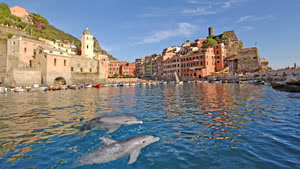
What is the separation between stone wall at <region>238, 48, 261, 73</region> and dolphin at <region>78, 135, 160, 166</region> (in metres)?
86.7

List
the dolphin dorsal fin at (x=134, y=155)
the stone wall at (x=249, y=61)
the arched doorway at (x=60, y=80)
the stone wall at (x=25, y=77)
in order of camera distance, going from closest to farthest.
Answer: the dolphin dorsal fin at (x=134, y=155)
the stone wall at (x=25, y=77)
the arched doorway at (x=60, y=80)
the stone wall at (x=249, y=61)

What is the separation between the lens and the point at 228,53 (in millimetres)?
86938

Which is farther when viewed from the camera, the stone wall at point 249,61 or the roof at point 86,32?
the stone wall at point 249,61

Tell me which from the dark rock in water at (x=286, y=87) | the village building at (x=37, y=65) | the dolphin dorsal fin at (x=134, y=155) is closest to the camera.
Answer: the dolphin dorsal fin at (x=134, y=155)

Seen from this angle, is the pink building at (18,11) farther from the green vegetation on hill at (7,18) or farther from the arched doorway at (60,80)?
the arched doorway at (60,80)

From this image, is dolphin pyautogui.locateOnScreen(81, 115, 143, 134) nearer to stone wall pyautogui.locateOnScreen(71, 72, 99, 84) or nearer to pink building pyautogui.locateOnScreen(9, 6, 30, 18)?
stone wall pyautogui.locateOnScreen(71, 72, 99, 84)

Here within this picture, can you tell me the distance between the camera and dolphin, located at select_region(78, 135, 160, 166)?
14.1ft

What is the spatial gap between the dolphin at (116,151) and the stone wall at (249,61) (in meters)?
86.7

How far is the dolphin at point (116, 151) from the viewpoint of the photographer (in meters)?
4.29

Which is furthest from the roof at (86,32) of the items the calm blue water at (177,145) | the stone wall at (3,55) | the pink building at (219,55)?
the calm blue water at (177,145)

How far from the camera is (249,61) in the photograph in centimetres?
7781

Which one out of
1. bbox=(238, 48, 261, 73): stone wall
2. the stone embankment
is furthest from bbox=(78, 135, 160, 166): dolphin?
bbox=(238, 48, 261, 73): stone wall

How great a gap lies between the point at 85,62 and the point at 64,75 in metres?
12.2

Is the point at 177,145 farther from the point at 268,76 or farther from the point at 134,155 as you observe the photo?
the point at 268,76
